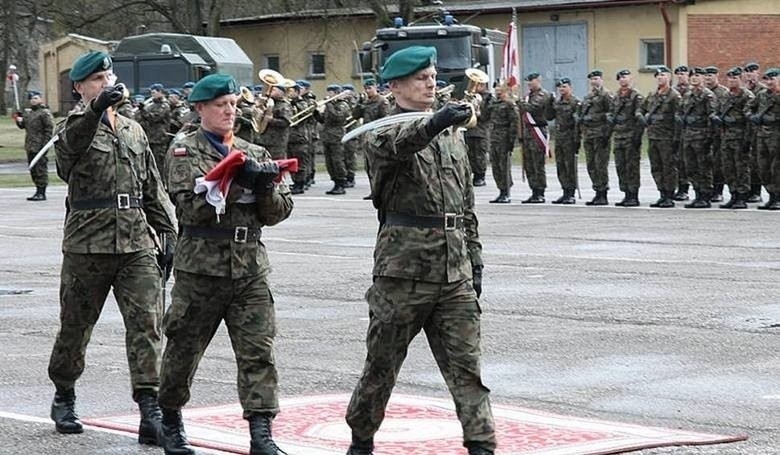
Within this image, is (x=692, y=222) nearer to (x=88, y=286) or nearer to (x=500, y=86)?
(x=500, y=86)

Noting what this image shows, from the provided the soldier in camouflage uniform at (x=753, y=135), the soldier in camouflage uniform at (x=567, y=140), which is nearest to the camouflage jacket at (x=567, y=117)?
the soldier in camouflage uniform at (x=567, y=140)

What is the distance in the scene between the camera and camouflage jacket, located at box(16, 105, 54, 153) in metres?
29.9

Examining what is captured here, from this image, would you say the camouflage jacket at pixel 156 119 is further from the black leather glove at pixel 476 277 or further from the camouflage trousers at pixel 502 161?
the black leather glove at pixel 476 277

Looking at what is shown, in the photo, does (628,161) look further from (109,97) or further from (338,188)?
(109,97)

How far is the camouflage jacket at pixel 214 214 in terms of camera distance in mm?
7473

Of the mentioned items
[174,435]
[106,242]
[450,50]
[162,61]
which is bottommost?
[174,435]

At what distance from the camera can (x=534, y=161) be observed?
25938 millimetres

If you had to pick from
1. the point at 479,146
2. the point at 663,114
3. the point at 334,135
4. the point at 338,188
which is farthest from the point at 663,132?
the point at 334,135

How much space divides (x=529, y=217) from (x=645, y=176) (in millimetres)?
10117

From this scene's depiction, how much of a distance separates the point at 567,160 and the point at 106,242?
58.5ft

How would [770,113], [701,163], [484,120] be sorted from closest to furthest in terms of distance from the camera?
[770,113], [701,163], [484,120]

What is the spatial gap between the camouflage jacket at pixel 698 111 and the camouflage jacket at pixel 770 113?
2.92 ft

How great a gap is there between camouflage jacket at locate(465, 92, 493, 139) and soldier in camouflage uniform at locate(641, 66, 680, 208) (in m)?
3.58

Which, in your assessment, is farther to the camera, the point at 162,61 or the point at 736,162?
the point at 162,61
